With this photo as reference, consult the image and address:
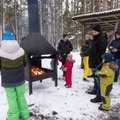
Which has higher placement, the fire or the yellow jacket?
the yellow jacket

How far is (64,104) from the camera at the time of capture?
210 inches

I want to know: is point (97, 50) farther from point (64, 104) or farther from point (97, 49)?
point (64, 104)

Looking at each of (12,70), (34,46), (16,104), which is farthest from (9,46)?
(34,46)

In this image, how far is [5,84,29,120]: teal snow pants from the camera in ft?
13.8

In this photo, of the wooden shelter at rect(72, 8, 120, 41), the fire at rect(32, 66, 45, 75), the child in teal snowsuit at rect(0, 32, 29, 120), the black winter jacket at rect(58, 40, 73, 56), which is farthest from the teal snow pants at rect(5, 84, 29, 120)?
the wooden shelter at rect(72, 8, 120, 41)

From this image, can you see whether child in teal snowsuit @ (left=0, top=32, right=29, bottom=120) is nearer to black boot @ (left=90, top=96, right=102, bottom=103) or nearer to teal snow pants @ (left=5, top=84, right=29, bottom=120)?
teal snow pants @ (left=5, top=84, right=29, bottom=120)

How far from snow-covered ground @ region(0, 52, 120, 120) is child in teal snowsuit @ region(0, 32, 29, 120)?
1.90ft

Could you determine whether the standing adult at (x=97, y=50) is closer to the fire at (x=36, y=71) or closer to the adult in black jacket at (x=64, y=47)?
the fire at (x=36, y=71)

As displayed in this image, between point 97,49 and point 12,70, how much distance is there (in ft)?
7.64

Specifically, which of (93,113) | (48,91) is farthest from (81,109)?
(48,91)

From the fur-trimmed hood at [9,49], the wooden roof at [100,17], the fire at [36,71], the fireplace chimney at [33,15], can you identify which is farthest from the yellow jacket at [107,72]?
the wooden roof at [100,17]

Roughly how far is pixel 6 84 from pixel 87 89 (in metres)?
3.23

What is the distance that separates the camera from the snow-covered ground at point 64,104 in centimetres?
471

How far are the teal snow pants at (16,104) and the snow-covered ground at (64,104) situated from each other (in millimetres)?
345
